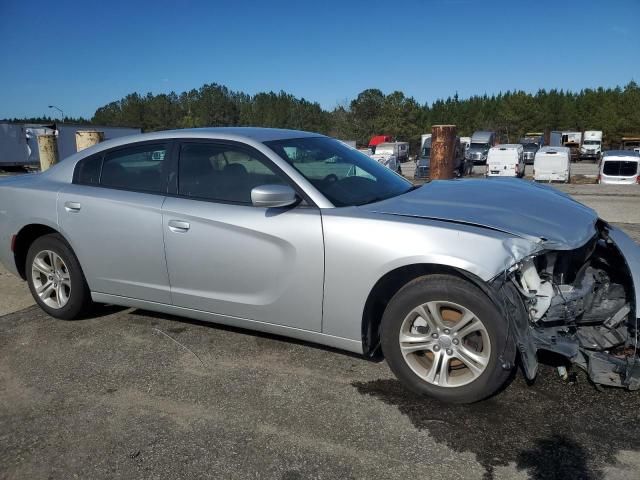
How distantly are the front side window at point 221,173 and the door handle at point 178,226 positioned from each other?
0.73ft

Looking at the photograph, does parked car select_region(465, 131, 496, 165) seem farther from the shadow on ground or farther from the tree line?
the shadow on ground

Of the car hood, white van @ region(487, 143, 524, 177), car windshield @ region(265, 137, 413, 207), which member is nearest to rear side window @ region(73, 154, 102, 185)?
car windshield @ region(265, 137, 413, 207)

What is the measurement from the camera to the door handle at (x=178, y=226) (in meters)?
3.52

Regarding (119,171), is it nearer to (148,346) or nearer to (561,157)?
(148,346)

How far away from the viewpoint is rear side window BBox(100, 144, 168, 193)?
3.81m

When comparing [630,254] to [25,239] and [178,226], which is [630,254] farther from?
[25,239]

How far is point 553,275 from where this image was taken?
302 centimetres

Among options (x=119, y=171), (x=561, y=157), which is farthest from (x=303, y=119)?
(x=119, y=171)

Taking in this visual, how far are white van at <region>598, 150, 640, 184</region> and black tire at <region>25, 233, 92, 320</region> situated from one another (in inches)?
870

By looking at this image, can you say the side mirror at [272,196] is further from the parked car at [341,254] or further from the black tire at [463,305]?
the black tire at [463,305]

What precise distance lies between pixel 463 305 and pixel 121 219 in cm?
255

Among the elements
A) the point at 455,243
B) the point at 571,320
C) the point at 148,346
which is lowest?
the point at 148,346

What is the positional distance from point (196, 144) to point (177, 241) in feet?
2.47

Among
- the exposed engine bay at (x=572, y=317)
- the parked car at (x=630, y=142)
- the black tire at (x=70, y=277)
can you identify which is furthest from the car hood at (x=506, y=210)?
the parked car at (x=630, y=142)
